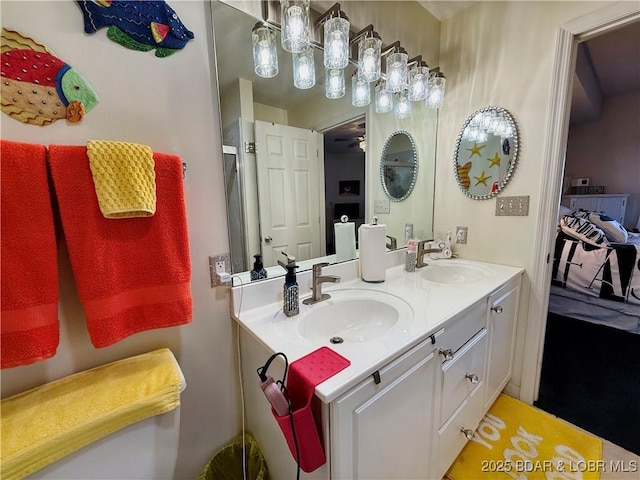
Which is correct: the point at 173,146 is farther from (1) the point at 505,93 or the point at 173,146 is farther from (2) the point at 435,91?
(1) the point at 505,93

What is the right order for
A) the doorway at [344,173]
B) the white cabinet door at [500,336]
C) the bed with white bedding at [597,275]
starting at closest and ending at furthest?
the white cabinet door at [500,336] → the doorway at [344,173] → the bed with white bedding at [597,275]

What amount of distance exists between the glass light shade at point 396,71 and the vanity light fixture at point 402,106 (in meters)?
0.19

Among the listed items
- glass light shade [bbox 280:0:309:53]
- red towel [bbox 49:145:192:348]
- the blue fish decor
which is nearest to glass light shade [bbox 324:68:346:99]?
glass light shade [bbox 280:0:309:53]

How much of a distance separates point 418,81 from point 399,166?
49cm

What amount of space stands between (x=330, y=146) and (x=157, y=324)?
1.09 metres

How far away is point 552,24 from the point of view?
126 centimetres

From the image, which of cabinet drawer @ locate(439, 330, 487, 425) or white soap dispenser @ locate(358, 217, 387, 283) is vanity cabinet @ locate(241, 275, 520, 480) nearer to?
cabinet drawer @ locate(439, 330, 487, 425)

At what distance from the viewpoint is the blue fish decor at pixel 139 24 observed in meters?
0.67

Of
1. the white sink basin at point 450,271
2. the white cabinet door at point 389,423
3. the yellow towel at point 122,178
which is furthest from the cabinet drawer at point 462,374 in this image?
the yellow towel at point 122,178

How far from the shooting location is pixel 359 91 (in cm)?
133

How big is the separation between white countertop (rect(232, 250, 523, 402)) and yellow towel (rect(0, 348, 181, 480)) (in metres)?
0.29

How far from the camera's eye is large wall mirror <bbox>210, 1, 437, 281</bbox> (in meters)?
0.95

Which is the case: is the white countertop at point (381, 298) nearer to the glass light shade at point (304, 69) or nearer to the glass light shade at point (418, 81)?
the glass light shade at point (304, 69)

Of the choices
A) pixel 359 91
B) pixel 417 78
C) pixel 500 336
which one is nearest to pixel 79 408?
pixel 359 91
